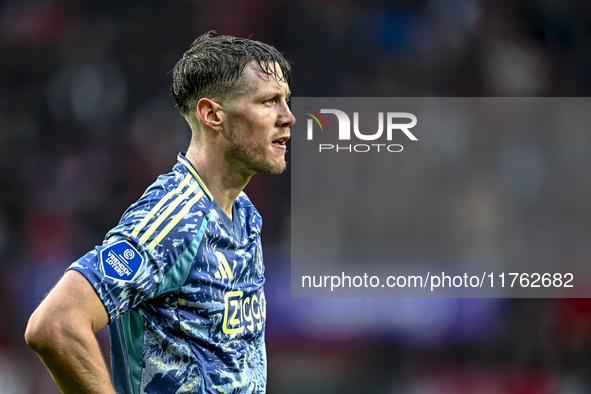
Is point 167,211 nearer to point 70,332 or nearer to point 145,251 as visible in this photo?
point 145,251

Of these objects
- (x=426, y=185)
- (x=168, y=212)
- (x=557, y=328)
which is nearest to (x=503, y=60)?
(x=426, y=185)

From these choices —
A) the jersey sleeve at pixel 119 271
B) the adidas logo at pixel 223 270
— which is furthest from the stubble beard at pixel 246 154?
the jersey sleeve at pixel 119 271

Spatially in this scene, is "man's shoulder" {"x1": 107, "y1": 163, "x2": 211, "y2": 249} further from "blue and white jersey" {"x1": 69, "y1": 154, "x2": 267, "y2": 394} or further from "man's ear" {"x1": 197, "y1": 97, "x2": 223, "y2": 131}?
"man's ear" {"x1": 197, "y1": 97, "x2": 223, "y2": 131}

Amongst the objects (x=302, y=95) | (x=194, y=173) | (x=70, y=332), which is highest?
(x=302, y=95)

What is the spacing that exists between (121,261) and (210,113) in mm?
416

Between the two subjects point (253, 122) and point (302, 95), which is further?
point (302, 95)

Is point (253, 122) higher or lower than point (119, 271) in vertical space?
higher

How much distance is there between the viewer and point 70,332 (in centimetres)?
81

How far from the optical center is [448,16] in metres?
2.45

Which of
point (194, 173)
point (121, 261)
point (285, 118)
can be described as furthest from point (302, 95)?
point (121, 261)

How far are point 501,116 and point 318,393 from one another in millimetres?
1522

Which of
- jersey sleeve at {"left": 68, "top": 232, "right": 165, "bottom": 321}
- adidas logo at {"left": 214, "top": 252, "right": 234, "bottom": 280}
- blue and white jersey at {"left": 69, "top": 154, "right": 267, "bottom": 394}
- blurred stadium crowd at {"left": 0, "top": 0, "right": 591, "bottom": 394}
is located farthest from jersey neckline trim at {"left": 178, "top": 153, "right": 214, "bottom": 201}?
blurred stadium crowd at {"left": 0, "top": 0, "right": 591, "bottom": 394}

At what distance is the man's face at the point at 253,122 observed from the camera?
44.6 inches

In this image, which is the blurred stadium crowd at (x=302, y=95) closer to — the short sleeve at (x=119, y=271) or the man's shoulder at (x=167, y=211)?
the man's shoulder at (x=167, y=211)
